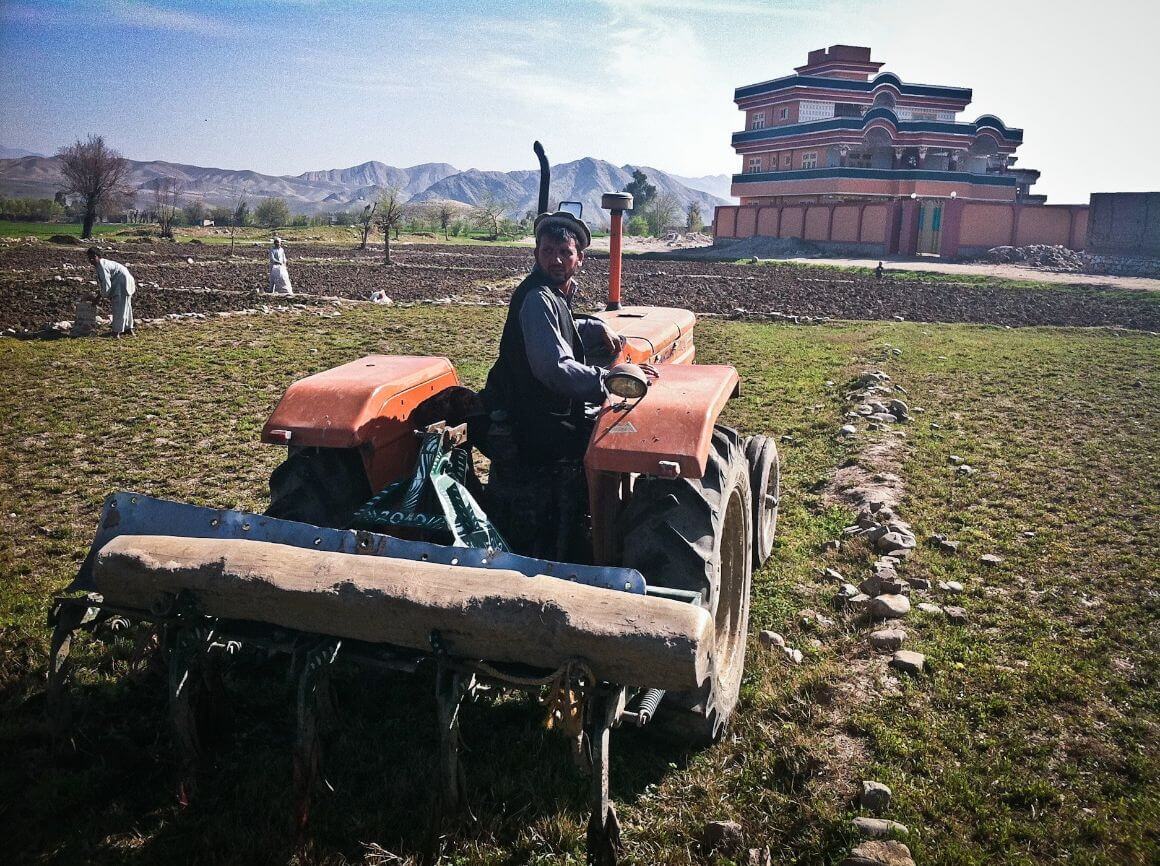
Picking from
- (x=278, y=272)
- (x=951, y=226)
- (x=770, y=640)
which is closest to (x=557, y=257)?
(x=770, y=640)

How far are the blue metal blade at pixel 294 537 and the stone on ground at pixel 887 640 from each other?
185 centimetres

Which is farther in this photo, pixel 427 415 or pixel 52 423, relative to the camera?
pixel 52 423

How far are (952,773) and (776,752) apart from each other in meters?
0.59

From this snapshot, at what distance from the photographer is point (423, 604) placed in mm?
2217

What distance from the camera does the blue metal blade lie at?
2.38 m

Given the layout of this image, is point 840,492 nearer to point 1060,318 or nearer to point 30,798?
point 30,798

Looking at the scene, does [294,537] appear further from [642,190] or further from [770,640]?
[642,190]

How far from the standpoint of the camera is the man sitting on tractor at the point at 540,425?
10.7ft

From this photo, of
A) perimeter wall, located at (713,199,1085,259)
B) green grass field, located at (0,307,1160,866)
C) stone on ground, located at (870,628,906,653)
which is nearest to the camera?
green grass field, located at (0,307,1160,866)

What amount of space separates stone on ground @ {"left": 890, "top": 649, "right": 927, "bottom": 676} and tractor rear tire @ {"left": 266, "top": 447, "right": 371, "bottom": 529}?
2.37 m

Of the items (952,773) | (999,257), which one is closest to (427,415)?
(952,773)

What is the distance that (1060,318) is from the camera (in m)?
16.5

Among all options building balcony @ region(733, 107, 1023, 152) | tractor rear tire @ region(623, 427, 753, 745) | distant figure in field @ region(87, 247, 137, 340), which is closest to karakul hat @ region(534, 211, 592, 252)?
tractor rear tire @ region(623, 427, 753, 745)

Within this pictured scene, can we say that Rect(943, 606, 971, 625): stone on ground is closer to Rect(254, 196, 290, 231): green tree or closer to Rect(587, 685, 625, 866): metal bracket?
Rect(587, 685, 625, 866): metal bracket
